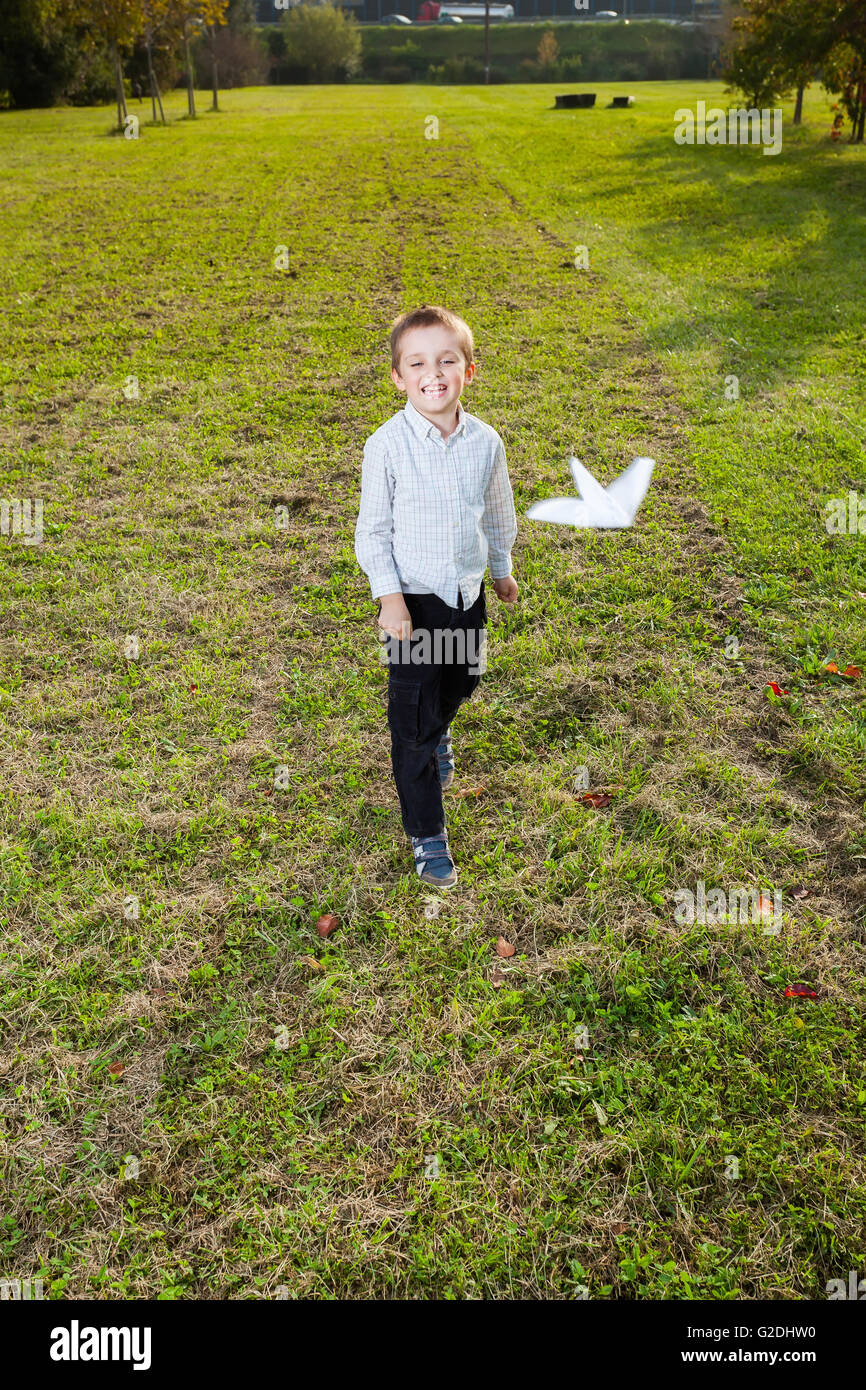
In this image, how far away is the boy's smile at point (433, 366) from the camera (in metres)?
2.37

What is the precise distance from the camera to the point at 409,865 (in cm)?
Result: 297

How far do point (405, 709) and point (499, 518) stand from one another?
2.22 feet

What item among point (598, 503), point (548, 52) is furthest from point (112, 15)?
point (548, 52)

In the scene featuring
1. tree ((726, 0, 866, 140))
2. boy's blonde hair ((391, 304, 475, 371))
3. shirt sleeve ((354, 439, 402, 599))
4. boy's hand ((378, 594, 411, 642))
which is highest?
tree ((726, 0, 866, 140))

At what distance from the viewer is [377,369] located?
7355mm

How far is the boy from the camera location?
2396 millimetres

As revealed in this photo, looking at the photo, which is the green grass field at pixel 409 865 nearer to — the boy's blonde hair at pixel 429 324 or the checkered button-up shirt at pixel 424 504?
the checkered button-up shirt at pixel 424 504

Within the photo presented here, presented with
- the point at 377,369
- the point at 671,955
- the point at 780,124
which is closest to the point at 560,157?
the point at 780,124

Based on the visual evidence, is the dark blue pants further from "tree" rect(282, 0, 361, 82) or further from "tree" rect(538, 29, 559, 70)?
"tree" rect(538, 29, 559, 70)

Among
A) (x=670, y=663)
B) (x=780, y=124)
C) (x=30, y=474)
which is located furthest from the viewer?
(x=780, y=124)

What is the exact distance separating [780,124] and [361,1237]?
2449 centimetres

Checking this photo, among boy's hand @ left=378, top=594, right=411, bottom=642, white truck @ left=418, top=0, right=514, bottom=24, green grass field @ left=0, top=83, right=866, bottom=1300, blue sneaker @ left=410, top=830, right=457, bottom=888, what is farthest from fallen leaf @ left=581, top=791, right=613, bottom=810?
white truck @ left=418, top=0, right=514, bottom=24

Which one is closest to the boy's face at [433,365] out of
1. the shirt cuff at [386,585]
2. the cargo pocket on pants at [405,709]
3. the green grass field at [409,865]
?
the shirt cuff at [386,585]
